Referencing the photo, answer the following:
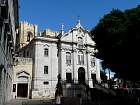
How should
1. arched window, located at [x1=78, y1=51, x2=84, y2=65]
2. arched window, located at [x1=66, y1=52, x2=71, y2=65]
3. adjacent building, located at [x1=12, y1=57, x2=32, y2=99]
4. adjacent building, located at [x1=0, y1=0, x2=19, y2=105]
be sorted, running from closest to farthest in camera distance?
adjacent building, located at [x1=0, y1=0, x2=19, y2=105] < adjacent building, located at [x1=12, y1=57, x2=32, y2=99] < arched window, located at [x1=66, y1=52, x2=71, y2=65] < arched window, located at [x1=78, y1=51, x2=84, y2=65]

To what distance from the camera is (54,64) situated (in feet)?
159

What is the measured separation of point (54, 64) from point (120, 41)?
73.4 ft

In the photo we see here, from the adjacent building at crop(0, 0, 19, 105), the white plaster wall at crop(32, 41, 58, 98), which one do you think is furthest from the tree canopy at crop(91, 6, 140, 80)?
the white plaster wall at crop(32, 41, 58, 98)

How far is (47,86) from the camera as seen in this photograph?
46.4 m

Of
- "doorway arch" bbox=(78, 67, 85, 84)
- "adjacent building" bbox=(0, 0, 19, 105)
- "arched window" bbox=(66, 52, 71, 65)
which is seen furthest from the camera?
"doorway arch" bbox=(78, 67, 85, 84)

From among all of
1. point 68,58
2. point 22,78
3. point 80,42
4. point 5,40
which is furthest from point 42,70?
point 5,40

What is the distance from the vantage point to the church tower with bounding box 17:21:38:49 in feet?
216

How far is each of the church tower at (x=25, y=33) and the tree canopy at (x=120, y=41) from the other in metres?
35.1

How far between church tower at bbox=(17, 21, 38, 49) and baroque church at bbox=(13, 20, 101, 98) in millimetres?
11066

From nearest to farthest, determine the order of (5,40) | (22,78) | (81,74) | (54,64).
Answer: (5,40), (22,78), (54,64), (81,74)

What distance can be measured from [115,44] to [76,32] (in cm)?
2370

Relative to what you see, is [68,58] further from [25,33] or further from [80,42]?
[25,33]

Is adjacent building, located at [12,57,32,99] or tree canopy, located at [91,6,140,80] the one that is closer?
tree canopy, located at [91,6,140,80]

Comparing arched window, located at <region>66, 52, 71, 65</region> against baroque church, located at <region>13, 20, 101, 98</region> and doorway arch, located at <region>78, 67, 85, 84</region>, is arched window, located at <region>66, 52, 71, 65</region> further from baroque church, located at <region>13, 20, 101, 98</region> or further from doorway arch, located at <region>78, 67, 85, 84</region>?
doorway arch, located at <region>78, 67, 85, 84</region>
